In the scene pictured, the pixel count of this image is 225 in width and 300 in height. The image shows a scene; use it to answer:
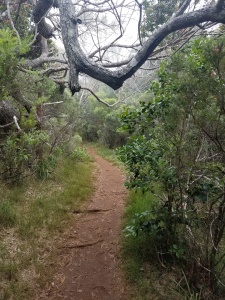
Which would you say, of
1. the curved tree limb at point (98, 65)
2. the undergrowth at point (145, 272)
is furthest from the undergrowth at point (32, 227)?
the curved tree limb at point (98, 65)

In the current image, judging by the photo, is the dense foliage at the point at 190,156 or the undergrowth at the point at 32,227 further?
the undergrowth at the point at 32,227

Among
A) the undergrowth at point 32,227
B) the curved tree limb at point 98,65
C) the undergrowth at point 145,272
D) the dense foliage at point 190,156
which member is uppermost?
the curved tree limb at point 98,65

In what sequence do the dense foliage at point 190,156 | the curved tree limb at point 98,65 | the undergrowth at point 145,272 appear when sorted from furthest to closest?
1. the undergrowth at point 145,272
2. the curved tree limb at point 98,65
3. the dense foliage at point 190,156

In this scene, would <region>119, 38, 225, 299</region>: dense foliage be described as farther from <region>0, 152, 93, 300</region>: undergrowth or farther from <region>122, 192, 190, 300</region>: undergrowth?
<region>0, 152, 93, 300</region>: undergrowth

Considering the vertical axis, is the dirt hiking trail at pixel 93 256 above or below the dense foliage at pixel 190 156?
below

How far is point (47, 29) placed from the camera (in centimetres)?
688

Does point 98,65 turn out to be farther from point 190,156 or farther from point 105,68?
point 190,156

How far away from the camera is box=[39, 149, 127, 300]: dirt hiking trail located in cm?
312

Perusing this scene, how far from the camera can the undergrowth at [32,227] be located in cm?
310

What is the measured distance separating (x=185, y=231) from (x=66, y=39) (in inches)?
113

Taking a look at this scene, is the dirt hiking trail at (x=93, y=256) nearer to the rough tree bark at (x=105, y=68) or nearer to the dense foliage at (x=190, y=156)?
the dense foliage at (x=190, y=156)

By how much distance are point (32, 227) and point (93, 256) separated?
1235mm

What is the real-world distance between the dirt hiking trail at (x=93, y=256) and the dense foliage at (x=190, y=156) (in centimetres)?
84

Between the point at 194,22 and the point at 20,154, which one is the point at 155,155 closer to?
the point at 194,22
